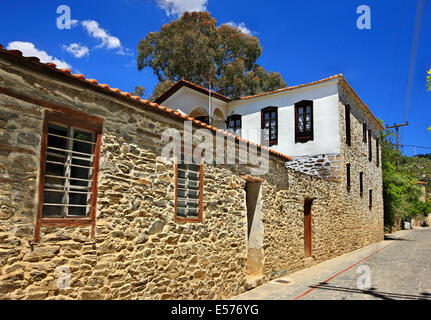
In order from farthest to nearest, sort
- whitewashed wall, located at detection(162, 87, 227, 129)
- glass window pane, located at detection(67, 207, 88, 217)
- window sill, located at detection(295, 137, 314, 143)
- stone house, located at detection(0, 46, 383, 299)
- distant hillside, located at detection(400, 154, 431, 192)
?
distant hillside, located at detection(400, 154, 431, 192) < whitewashed wall, located at detection(162, 87, 227, 129) < window sill, located at detection(295, 137, 314, 143) < glass window pane, located at detection(67, 207, 88, 217) < stone house, located at detection(0, 46, 383, 299)

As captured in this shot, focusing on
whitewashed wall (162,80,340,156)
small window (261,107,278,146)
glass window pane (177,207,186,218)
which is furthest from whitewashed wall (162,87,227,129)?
glass window pane (177,207,186,218)

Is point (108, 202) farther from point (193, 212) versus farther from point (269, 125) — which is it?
point (269, 125)

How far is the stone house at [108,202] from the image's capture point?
3949mm

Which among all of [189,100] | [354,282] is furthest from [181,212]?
[189,100]

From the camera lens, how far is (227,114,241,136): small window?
17.2 metres

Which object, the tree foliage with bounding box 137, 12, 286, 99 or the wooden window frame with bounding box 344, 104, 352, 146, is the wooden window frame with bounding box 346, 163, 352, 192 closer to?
the wooden window frame with bounding box 344, 104, 352, 146

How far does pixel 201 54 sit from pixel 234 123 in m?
10.3

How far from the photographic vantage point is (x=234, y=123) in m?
17.4

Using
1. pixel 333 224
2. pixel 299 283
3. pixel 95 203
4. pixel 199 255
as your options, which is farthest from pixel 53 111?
pixel 333 224

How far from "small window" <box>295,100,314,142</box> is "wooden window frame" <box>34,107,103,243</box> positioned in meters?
11.9

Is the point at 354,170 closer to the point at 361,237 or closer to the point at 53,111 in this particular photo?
the point at 361,237

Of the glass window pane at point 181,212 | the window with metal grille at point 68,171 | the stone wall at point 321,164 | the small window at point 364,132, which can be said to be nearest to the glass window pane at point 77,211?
the window with metal grille at point 68,171

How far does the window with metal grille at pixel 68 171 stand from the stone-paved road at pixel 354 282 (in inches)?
174

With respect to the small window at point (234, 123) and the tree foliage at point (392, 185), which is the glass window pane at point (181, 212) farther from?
the tree foliage at point (392, 185)
